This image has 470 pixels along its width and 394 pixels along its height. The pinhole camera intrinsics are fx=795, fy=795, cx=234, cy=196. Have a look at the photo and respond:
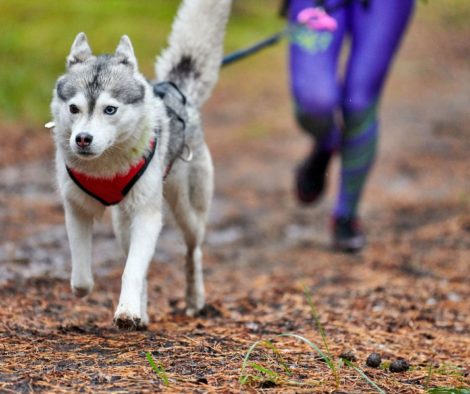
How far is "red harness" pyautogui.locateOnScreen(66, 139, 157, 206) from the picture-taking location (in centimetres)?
323

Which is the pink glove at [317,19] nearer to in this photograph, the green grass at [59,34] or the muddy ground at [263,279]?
the muddy ground at [263,279]

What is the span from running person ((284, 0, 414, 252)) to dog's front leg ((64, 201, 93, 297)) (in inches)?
87.7

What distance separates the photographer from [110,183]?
325 centimetres

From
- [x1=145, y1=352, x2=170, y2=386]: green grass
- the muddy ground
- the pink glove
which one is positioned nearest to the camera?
[x1=145, y1=352, x2=170, y2=386]: green grass

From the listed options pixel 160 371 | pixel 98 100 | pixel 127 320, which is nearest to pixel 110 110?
pixel 98 100

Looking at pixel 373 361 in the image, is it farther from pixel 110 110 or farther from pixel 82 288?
pixel 110 110

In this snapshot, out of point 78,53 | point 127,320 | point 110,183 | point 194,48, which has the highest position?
point 194,48

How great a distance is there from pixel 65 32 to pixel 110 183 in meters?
10.5

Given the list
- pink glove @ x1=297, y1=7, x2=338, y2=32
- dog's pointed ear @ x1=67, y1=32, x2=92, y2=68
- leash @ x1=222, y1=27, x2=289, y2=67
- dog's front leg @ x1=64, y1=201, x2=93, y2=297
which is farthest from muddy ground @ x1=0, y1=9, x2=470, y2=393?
pink glove @ x1=297, y1=7, x2=338, y2=32

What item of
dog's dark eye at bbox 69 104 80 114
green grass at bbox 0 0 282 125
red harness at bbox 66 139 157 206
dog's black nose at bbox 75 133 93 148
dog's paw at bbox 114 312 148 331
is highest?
green grass at bbox 0 0 282 125

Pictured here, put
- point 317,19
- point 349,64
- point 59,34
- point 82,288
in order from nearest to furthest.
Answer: point 82,288 → point 317,19 → point 349,64 → point 59,34

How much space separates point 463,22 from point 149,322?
1537 centimetres

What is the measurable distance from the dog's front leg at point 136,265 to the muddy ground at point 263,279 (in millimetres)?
124

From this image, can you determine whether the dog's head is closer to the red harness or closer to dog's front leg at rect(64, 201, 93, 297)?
the red harness
